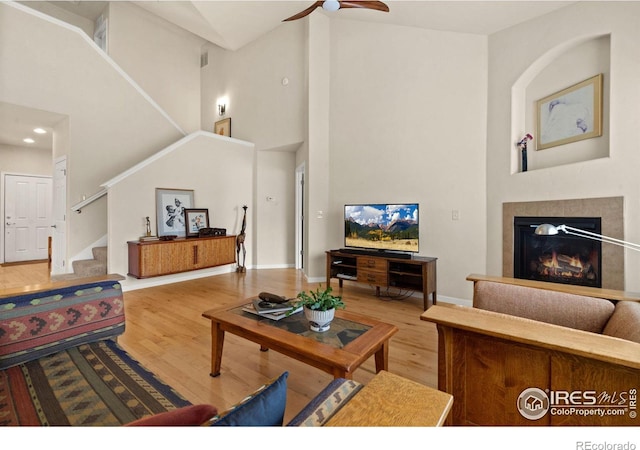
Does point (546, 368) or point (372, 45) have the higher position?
point (372, 45)

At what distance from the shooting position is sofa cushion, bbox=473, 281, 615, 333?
1.58 meters

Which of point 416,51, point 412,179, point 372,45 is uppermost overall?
point 372,45

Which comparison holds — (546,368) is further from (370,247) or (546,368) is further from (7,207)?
(7,207)

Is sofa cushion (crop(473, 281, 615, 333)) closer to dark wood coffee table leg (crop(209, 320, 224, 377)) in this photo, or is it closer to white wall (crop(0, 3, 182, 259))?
dark wood coffee table leg (crop(209, 320, 224, 377))

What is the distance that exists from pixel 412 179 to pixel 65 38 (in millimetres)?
5254

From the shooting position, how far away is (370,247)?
4.05 metres

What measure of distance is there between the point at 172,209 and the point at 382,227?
10.9ft

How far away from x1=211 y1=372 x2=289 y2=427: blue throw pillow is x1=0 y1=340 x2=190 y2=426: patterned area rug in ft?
2.20

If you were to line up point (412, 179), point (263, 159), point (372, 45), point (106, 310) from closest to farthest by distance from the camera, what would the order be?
point (106, 310)
point (412, 179)
point (372, 45)
point (263, 159)

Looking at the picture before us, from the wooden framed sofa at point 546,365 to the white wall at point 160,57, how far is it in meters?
7.38

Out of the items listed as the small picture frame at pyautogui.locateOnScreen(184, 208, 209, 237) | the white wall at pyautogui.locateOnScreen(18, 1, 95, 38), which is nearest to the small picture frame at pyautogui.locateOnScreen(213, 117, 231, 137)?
the small picture frame at pyautogui.locateOnScreen(184, 208, 209, 237)

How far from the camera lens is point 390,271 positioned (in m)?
3.72

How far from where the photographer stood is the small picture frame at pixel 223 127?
639 centimetres

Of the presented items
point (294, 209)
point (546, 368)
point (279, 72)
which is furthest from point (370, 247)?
point (279, 72)
